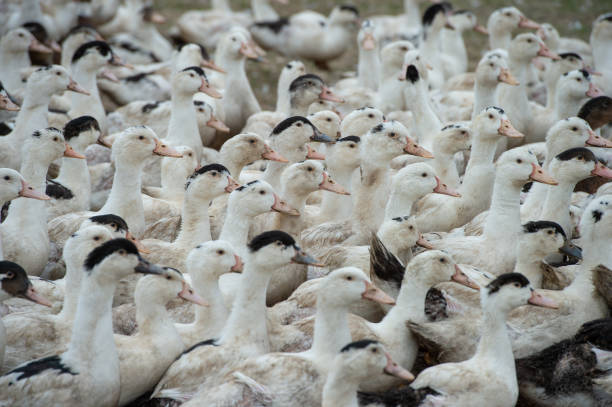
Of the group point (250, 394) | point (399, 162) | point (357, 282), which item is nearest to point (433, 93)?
point (399, 162)

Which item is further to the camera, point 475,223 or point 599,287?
point 475,223

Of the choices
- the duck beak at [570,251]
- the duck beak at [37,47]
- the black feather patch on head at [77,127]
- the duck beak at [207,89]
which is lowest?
the duck beak at [570,251]

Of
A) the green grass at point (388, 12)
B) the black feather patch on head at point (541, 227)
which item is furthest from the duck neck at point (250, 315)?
the green grass at point (388, 12)

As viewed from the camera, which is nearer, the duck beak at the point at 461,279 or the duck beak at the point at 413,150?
the duck beak at the point at 461,279

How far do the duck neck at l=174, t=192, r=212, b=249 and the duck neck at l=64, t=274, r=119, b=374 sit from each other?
142 centimetres

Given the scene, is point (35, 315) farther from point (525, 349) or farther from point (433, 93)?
point (433, 93)

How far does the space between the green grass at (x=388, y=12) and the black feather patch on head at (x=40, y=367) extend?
319 inches

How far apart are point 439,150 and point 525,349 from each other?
250 centimetres

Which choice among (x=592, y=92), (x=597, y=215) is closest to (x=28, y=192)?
(x=597, y=215)

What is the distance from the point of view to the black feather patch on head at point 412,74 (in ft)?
28.8

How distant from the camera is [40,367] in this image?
5.12 m

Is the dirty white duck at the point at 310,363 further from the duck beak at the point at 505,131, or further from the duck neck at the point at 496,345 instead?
the duck beak at the point at 505,131

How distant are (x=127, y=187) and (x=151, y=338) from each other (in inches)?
73.6

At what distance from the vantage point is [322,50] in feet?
46.0
